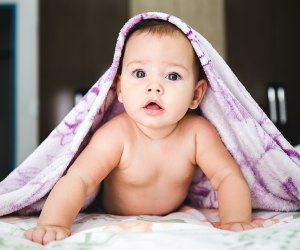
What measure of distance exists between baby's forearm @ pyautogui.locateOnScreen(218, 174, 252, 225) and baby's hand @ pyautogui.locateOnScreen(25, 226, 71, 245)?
0.32m

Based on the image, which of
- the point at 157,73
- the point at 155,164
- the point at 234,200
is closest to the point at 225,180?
the point at 234,200

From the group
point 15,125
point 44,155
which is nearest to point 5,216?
point 44,155

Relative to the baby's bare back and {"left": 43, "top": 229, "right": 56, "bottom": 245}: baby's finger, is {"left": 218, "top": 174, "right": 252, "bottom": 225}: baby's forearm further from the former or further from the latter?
{"left": 43, "top": 229, "right": 56, "bottom": 245}: baby's finger

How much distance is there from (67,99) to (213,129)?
2.21m

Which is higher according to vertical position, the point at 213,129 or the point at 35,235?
the point at 213,129

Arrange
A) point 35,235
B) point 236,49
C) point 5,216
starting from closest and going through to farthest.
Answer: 1. point 35,235
2. point 5,216
3. point 236,49

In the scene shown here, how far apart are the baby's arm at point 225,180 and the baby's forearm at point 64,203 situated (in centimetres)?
29

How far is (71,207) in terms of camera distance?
76 cm

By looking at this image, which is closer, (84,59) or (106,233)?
(106,233)

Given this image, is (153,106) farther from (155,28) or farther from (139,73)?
(155,28)

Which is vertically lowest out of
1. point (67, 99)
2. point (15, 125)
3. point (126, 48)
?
point (15, 125)

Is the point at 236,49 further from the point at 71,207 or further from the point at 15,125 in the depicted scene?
the point at 71,207

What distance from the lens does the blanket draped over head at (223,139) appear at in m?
0.93

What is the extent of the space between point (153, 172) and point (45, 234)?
0.37m
